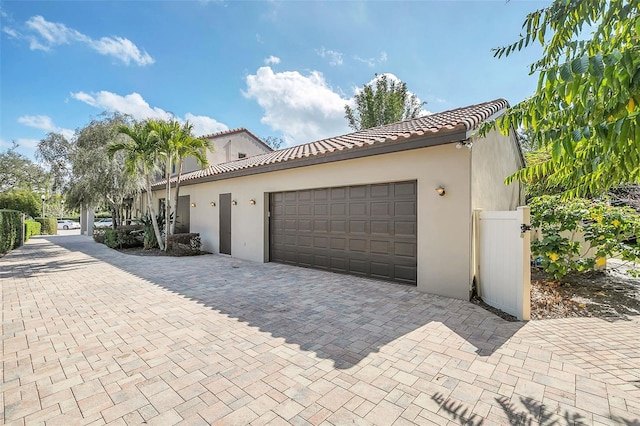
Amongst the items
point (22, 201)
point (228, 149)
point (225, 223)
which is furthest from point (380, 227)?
point (22, 201)

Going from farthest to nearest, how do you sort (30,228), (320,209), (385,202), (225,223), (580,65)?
1. (30,228)
2. (225,223)
3. (320,209)
4. (385,202)
5. (580,65)

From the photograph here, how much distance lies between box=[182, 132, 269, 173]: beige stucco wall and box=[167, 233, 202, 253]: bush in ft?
28.7

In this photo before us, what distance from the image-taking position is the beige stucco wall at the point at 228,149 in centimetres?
2028

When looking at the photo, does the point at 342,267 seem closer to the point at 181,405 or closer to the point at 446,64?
the point at 181,405

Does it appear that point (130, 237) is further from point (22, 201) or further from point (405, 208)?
point (22, 201)

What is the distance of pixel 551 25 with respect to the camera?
3010 millimetres

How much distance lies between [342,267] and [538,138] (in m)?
6.73

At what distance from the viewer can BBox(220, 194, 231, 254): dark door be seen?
1230cm

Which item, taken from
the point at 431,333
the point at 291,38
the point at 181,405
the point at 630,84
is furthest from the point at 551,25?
the point at 291,38

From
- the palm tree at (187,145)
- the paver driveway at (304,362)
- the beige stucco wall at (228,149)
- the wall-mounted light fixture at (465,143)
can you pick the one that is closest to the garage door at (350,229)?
the paver driveway at (304,362)

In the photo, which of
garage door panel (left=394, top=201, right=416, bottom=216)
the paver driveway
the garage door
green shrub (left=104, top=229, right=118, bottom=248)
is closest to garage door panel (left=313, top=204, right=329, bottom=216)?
the garage door

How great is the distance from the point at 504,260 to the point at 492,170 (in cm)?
397

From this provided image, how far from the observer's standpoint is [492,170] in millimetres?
8273

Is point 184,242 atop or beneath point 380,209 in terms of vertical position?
beneath
